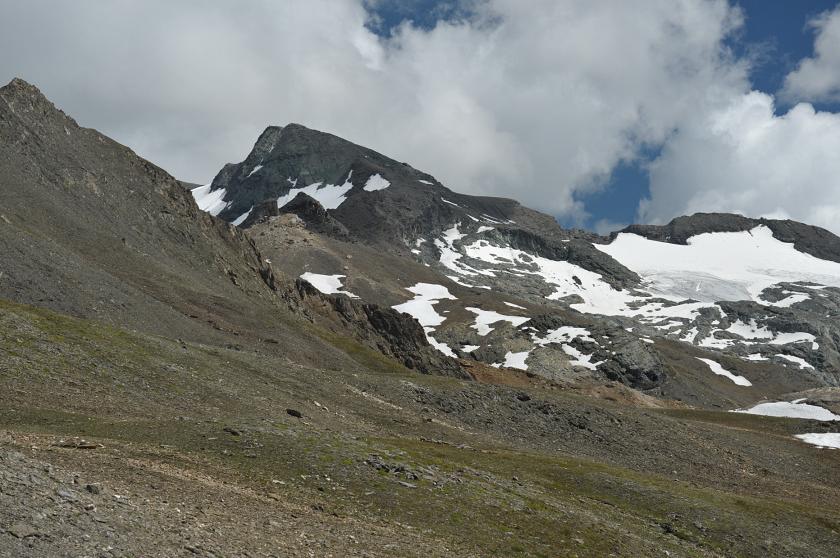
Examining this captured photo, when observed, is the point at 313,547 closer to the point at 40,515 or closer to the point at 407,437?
the point at 40,515

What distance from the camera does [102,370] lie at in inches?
1809

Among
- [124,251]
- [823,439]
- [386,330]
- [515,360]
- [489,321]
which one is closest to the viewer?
[823,439]

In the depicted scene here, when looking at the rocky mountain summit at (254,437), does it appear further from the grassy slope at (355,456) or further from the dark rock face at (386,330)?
the dark rock face at (386,330)

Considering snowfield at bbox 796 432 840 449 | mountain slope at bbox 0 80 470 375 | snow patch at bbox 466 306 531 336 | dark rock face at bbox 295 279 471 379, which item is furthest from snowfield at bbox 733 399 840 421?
snow patch at bbox 466 306 531 336

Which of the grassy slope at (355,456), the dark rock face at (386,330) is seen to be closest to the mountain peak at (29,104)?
the dark rock face at (386,330)

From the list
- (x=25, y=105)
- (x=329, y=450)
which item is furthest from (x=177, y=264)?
(x=329, y=450)

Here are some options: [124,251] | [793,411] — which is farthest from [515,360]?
[124,251]

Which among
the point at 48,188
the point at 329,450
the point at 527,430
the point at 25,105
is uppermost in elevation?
the point at 25,105

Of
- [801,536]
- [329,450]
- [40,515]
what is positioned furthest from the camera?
[801,536]

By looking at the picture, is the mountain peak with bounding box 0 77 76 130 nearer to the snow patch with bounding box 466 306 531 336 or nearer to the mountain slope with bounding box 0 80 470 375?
the mountain slope with bounding box 0 80 470 375

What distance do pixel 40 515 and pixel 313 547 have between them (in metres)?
8.14

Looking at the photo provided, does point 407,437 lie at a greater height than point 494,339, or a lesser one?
lesser

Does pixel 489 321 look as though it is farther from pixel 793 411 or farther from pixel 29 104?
pixel 29 104

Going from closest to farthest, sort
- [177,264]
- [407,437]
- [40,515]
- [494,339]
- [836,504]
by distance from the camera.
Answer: [40,515] → [407,437] → [836,504] → [177,264] → [494,339]
